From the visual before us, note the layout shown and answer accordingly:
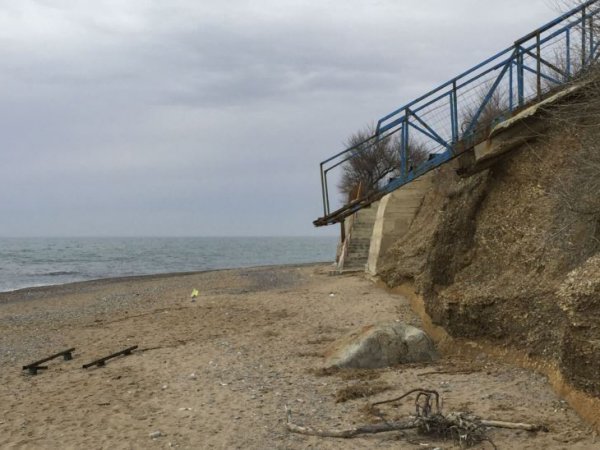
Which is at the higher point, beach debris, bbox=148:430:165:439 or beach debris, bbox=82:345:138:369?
beach debris, bbox=82:345:138:369

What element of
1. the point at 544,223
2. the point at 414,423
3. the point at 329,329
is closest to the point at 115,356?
the point at 329,329

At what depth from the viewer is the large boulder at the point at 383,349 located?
A: 8.58m

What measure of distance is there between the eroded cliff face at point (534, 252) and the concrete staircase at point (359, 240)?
11522 millimetres

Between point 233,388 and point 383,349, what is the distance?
86.2 inches

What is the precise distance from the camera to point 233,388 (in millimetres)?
8125

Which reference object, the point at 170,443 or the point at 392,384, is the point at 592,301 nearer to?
the point at 392,384

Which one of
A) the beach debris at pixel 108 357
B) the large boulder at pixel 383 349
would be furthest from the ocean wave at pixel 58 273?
the large boulder at pixel 383 349

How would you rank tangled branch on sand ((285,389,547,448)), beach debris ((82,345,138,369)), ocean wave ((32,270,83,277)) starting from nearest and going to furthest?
1. tangled branch on sand ((285,389,547,448))
2. beach debris ((82,345,138,369))
3. ocean wave ((32,270,83,277))

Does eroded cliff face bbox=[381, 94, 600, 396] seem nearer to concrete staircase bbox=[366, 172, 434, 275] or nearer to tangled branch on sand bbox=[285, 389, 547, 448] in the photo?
tangled branch on sand bbox=[285, 389, 547, 448]

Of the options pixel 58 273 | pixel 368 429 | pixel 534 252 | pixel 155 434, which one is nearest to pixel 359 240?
pixel 534 252

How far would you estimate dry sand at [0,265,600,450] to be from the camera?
20.3ft

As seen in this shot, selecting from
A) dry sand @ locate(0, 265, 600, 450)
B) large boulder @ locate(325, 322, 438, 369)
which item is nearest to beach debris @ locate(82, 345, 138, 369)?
dry sand @ locate(0, 265, 600, 450)

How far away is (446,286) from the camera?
33.5 feet

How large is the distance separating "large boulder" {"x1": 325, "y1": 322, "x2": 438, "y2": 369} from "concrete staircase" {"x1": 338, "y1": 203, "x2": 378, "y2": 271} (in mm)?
14343
